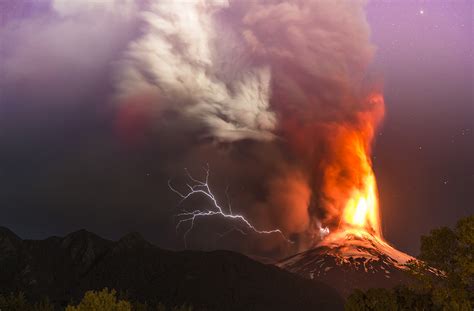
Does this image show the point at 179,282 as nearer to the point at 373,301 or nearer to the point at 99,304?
the point at 99,304

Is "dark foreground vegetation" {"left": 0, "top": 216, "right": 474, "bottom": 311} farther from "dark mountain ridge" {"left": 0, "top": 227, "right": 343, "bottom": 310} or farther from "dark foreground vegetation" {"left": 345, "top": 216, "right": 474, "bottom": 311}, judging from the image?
"dark foreground vegetation" {"left": 345, "top": 216, "right": 474, "bottom": 311}

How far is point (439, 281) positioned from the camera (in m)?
34.8

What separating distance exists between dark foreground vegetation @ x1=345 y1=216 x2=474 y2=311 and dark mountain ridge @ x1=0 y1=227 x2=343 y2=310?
121549mm

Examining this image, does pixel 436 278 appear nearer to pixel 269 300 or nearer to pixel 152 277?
pixel 269 300

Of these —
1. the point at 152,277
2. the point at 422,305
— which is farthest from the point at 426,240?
the point at 152,277

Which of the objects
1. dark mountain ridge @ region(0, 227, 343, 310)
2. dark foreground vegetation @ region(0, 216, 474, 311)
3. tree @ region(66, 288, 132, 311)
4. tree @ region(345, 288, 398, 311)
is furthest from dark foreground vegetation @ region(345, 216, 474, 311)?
dark mountain ridge @ region(0, 227, 343, 310)

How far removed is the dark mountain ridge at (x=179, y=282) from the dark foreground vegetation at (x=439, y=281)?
399 feet

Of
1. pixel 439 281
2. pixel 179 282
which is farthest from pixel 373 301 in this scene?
pixel 179 282

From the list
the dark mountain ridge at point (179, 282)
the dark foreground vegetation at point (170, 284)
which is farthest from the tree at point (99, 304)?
the dark mountain ridge at point (179, 282)

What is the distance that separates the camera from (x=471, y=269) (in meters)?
32.4

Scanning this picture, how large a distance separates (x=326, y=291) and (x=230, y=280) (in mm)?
38951

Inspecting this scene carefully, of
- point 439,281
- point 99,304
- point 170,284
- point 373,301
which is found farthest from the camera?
point 170,284

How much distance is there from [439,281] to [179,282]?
499ft

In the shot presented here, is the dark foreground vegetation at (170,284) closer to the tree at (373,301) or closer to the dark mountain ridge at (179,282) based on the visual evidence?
the dark mountain ridge at (179,282)
